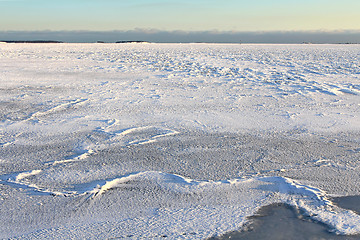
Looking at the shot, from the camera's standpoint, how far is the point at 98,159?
11.1 feet

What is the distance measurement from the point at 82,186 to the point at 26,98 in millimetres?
4067

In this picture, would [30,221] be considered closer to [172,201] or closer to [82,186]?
[82,186]

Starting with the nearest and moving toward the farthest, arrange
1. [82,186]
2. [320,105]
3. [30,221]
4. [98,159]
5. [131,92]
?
1. [30,221]
2. [82,186]
3. [98,159]
4. [320,105]
5. [131,92]

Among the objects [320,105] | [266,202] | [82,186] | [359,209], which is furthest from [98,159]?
[320,105]

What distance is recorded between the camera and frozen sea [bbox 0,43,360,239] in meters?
2.31

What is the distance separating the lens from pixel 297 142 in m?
3.88

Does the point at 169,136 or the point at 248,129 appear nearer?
the point at 169,136

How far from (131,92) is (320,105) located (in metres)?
3.43

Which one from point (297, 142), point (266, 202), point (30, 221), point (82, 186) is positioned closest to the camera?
point (30, 221)

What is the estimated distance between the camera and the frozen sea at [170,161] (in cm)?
231

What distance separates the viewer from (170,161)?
3.36m

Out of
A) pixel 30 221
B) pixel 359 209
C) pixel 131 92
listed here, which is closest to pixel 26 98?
pixel 131 92

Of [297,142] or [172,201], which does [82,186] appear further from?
[297,142]

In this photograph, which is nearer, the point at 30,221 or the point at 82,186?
the point at 30,221
